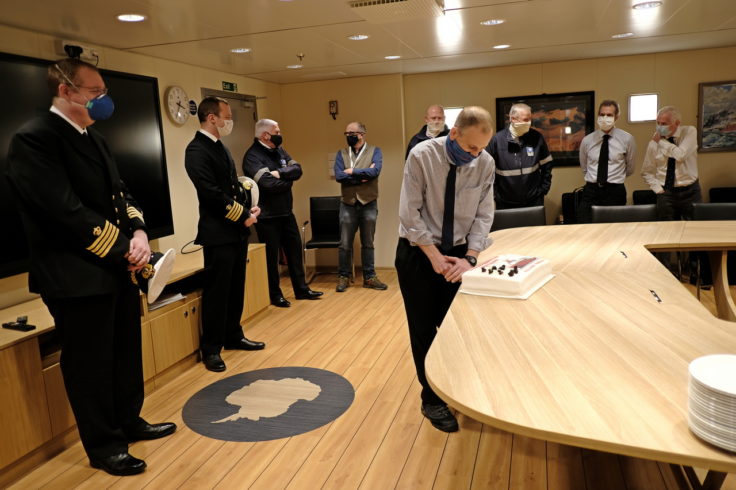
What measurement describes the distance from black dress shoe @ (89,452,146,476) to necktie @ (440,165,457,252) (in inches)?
67.9

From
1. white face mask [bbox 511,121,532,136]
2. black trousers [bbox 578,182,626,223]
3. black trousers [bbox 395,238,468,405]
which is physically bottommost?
black trousers [bbox 395,238,468,405]

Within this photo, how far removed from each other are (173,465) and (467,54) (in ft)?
14.5

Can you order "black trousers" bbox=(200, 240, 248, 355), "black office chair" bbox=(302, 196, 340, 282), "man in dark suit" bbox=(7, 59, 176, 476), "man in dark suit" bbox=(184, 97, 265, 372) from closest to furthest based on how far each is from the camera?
"man in dark suit" bbox=(7, 59, 176, 476) → "man in dark suit" bbox=(184, 97, 265, 372) → "black trousers" bbox=(200, 240, 248, 355) → "black office chair" bbox=(302, 196, 340, 282)

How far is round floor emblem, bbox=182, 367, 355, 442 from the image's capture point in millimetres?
2920

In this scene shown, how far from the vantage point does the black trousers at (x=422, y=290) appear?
2.65 meters

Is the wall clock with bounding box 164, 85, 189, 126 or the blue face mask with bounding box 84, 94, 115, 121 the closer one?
the blue face mask with bounding box 84, 94, 115, 121

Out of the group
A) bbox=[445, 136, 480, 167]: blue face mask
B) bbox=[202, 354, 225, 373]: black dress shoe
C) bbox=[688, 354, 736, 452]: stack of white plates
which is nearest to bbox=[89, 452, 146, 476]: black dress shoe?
bbox=[202, 354, 225, 373]: black dress shoe

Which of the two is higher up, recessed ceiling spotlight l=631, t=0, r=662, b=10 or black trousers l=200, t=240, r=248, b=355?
recessed ceiling spotlight l=631, t=0, r=662, b=10

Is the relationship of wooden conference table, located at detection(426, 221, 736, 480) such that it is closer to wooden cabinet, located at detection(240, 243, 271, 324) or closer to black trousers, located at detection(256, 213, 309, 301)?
wooden cabinet, located at detection(240, 243, 271, 324)

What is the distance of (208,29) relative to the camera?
374 cm

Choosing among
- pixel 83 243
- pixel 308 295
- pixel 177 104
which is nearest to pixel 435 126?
pixel 308 295

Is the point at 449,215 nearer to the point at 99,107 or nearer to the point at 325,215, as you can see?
the point at 99,107

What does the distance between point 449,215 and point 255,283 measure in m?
2.62

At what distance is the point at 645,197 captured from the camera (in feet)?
19.9
